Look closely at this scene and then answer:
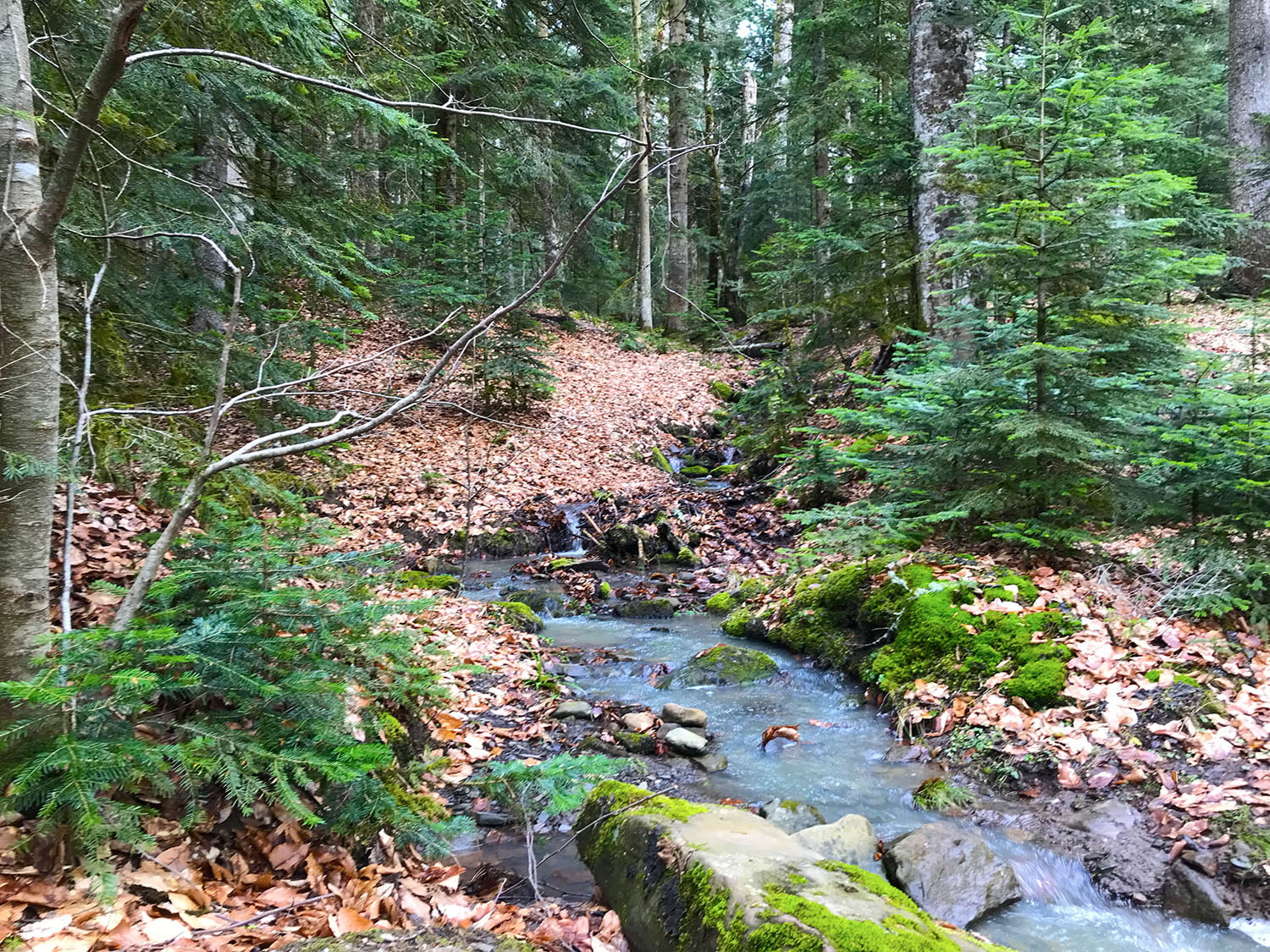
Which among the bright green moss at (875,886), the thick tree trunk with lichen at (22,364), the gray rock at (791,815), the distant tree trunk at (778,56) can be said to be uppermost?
the distant tree trunk at (778,56)

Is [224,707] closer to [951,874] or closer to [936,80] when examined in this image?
[951,874]

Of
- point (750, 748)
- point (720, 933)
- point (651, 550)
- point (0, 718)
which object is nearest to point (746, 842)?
point (720, 933)

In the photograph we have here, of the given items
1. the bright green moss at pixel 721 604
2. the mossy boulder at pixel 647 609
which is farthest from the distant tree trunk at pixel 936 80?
the mossy boulder at pixel 647 609

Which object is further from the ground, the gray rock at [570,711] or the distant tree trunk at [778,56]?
the distant tree trunk at [778,56]

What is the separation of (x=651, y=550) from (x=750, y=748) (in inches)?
202

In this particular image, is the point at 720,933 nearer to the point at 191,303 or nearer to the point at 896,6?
the point at 191,303

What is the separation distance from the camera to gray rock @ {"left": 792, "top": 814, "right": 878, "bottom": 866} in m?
3.70

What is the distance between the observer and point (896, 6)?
13.5 meters

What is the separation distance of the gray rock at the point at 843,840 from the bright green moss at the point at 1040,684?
1691mm

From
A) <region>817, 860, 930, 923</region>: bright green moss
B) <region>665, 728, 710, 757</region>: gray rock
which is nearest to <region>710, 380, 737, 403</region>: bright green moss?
<region>665, 728, 710, 757</region>: gray rock

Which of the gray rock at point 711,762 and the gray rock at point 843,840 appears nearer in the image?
the gray rock at point 843,840

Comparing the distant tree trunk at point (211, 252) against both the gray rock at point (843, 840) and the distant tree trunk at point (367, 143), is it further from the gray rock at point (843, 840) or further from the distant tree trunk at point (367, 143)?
the gray rock at point (843, 840)

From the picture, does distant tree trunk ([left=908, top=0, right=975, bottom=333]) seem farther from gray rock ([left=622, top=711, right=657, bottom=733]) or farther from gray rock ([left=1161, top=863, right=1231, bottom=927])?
gray rock ([left=1161, top=863, right=1231, bottom=927])

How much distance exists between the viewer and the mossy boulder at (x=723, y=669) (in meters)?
6.30
